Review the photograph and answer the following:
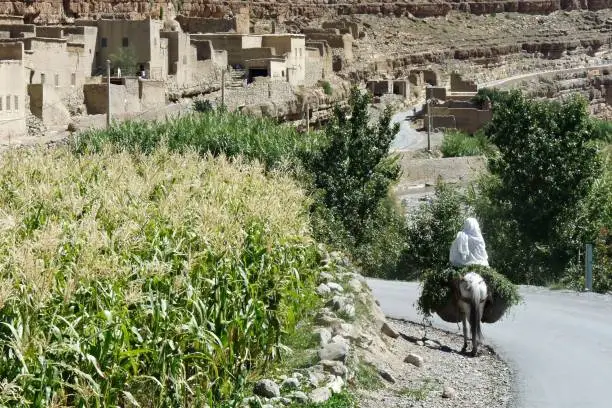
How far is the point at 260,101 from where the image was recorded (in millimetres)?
48438

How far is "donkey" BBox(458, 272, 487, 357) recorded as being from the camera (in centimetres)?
1567

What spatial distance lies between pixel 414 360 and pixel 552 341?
230cm

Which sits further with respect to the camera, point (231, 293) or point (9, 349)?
point (231, 293)

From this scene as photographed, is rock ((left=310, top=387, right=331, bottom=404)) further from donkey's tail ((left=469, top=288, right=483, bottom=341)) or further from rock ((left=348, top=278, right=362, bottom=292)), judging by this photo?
rock ((left=348, top=278, right=362, bottom=292))

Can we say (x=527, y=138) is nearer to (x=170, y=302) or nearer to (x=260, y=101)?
(x=170, y=302)

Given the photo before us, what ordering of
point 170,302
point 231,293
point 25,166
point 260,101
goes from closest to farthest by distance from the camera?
point 170,302
point 231,293
point 25,166
point 260,101

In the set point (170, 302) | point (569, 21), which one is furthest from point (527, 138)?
point (569, 21)

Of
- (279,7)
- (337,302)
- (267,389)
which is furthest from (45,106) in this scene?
(279,7)

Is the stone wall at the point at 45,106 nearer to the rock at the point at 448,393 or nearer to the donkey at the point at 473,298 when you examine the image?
the donkey at the point at 473,298

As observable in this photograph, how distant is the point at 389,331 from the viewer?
16391 millimetres

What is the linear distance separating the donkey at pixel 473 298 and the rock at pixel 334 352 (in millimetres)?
2967

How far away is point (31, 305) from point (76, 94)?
30304 mm

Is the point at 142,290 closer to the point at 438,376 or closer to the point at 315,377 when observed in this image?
the point at 315,377

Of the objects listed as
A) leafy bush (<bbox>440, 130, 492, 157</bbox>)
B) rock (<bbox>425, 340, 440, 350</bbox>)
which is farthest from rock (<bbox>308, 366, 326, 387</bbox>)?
leafy bush (<bbox>440, 130, 492, 157</bbox>)
